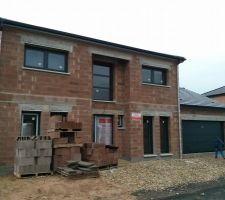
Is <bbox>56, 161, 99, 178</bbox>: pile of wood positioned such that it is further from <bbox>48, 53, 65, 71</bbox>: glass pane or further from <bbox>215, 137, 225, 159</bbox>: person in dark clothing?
<bbox>215, 137, 225, 159</bbox>: person in dark clothing

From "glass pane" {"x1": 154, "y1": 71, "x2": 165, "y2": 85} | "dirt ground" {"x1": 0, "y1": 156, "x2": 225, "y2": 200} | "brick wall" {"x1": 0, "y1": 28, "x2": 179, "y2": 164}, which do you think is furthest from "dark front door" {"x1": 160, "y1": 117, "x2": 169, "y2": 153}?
"dirt ground" {"x1": 0, "y1": 156, "x2": 225, "y2": 200}

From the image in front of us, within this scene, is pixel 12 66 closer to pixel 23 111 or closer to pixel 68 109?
pixel 23 111

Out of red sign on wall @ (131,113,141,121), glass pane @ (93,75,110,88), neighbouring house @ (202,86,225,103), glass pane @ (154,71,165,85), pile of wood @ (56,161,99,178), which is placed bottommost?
pile of wood @ (56,161,99,178)

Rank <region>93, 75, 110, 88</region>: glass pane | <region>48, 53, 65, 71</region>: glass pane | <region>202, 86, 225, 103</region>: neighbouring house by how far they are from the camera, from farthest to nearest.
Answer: <region>202, 86, 225, 103</region>: neighbouring house < <region>93, 75, 110, 88</region>: glass pane < <region>48, 53, 65, 71</region>: glass pane

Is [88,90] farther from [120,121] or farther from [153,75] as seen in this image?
[153,75]

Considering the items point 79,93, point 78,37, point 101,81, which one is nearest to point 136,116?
point 101,81

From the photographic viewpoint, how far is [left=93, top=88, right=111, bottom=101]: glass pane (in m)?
16.6

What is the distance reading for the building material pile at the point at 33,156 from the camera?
37.6 feet

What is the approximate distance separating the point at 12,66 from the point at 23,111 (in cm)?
203

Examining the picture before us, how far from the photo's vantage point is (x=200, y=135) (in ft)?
68.3

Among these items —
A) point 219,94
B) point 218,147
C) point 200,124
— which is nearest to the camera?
point 218,147

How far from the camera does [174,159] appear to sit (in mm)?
17969

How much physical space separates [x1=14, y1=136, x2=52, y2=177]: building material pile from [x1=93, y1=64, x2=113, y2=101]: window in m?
5.28

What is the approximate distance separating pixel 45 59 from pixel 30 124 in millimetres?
3146
